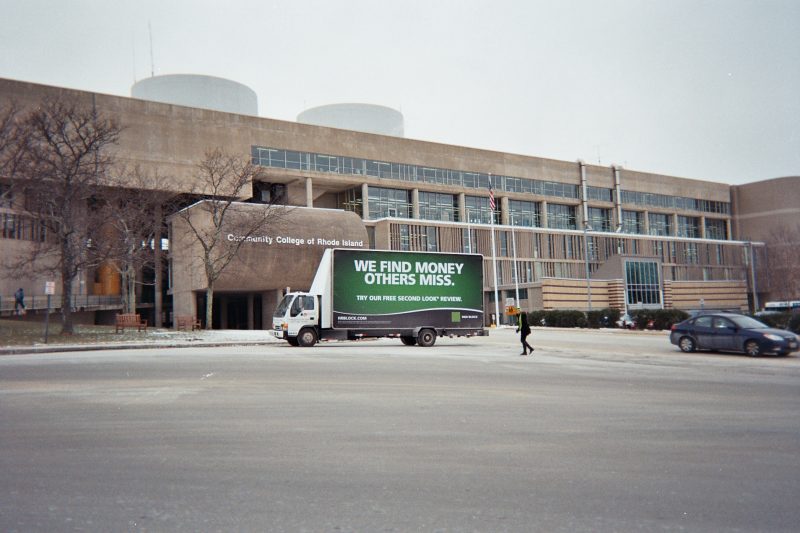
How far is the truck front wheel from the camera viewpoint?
996 inches

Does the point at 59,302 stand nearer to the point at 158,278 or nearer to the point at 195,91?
the point at 158,278

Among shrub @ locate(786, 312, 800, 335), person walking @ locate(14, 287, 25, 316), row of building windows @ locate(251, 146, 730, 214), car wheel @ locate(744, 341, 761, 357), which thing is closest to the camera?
car wheel @ locate(744, 341, 761, 357)

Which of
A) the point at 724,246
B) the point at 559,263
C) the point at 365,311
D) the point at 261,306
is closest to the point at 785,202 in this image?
the point at 724,246

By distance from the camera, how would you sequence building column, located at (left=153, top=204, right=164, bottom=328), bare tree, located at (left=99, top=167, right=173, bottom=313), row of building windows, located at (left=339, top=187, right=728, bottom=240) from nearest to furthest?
bare tree, located at (left=99, top=167, right=173, bottom=313)
building column, located at (left=153, top=204, right=164, bottom=328)
row of building windows, located at (left=339, top=187, right=728, bottom=240)

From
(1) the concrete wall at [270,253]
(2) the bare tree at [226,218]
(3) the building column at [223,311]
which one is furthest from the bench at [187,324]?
(3) the building column at [223,311]

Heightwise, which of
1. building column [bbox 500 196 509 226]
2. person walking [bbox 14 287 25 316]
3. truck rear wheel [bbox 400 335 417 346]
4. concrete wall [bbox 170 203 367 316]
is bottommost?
truck rear wheel [bbox 400 335 417 346]

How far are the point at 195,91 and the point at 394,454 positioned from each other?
93.8 meters

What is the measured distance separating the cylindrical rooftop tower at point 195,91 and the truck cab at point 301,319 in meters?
71.6

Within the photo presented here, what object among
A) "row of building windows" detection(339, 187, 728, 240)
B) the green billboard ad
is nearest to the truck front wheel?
the green billboard ad

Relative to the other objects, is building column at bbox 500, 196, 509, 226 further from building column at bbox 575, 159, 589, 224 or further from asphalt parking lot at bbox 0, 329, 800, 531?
asphalt parking lot at bbox 0, 329, 800, 531

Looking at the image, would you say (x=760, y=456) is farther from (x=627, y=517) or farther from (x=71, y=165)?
(x=71, y=165)

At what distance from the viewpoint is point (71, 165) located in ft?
107

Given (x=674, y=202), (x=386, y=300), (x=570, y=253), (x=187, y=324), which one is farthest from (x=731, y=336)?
(x=674, y=202)

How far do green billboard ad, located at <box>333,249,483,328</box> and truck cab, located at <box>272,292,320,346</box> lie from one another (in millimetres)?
844
